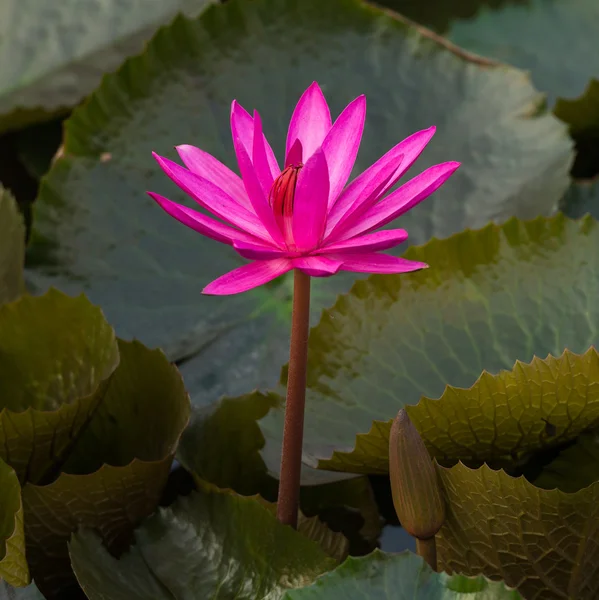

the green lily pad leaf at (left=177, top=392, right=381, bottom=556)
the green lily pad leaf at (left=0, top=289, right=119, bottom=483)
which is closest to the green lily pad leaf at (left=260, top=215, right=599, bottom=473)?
the green lily pad leaf at (left=177, top=392, right=381, bottom=556)

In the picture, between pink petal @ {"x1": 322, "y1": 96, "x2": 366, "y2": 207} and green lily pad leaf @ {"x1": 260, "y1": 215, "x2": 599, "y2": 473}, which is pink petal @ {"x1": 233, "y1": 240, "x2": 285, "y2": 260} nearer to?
pink petal @ {"x1": 322, "y1": 96, "x2": 366, "y2": 207}

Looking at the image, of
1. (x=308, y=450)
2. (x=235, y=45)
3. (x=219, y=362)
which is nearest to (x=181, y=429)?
(x=308, y=450)

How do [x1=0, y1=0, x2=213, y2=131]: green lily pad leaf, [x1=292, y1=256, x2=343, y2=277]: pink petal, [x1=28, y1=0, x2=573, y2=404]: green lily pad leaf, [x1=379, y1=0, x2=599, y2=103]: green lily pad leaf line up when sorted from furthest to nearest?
[x1=379, y1=0, x2=599, y2=103]: green lily pad leaf
[x1=0, y1=0, x2=213, y2=131]: green lily pad leaf
[x1=28, y1=0, x2=573, y2=404]: green lily pad leaf
[x1=292, y1=256, x2=343, y2=277]: pink petal

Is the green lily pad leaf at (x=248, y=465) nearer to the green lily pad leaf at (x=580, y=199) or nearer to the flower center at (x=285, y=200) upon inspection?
the flower center at (x=285, y=200)

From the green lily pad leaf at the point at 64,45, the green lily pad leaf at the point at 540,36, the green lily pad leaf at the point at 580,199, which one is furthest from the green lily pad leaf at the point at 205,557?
the green lily pad leaf at the point at 540,36

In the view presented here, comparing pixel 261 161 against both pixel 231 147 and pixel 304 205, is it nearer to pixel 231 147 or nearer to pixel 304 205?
pixel 304 205

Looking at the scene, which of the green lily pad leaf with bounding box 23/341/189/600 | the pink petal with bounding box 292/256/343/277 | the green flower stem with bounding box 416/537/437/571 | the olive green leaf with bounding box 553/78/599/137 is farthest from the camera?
the olive green leaf with bounding box 553/78/599/137
